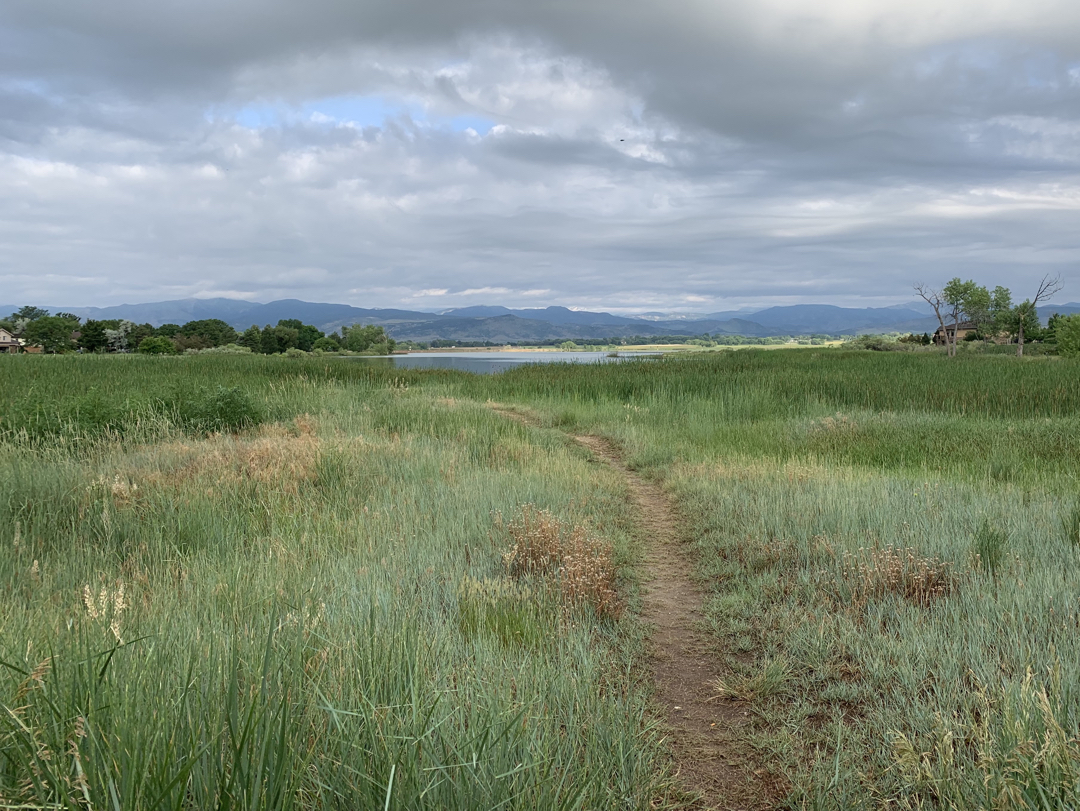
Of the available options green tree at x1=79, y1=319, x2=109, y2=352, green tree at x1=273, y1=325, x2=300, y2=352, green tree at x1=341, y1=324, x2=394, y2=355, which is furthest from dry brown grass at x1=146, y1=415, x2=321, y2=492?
green tree at x1=79, y1=319, x2=109, y2=352

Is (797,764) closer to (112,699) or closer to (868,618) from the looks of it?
(868,618)

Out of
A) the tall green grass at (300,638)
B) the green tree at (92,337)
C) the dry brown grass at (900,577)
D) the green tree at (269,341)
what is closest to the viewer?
the tall green grass at (300,638)

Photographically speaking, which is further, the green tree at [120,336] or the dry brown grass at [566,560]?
the green tree at [120,336]

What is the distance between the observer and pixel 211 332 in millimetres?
99312

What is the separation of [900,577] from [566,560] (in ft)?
9.54

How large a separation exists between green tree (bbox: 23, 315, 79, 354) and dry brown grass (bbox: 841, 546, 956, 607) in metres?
110

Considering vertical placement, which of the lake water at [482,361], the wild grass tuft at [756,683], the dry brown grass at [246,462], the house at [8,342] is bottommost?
the wild grass tuft at [756,683]

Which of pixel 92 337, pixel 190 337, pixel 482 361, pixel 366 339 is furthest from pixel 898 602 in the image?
pixel 92 337

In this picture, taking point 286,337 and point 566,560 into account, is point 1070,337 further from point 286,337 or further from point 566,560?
point 286,337

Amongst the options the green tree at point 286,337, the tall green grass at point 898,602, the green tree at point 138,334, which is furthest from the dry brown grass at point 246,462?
the green tree at point 138,334

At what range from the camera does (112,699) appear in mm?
2199

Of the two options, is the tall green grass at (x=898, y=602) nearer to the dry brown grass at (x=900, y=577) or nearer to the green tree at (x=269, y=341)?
the dry brown grass at (x=900, y=577)

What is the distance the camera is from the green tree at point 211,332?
9694 cm

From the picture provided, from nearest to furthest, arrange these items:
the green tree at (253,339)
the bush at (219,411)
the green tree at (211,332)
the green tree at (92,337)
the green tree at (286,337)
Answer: the bush at (219,411)
the green tree at (253,339)
the green tree at (92,337)
the green tree at (286,337)
the green tree at (211,332)
